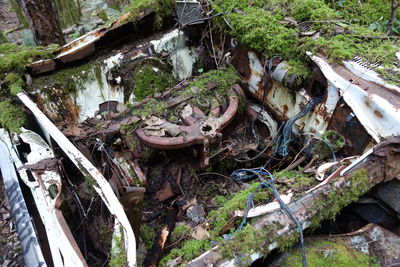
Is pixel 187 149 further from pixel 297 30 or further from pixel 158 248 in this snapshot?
pixel 297 30

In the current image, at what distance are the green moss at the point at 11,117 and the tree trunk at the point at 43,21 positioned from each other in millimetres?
2447

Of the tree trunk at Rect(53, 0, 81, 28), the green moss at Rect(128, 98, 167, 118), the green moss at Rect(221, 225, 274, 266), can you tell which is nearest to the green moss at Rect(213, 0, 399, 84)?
the green moss at Rect(128, 98, 167, 118)

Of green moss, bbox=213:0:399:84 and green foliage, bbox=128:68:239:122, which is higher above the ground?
green moss, bbox=213:0:399:84

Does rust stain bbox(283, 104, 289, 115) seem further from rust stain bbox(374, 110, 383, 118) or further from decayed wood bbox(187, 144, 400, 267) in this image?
decayed wood bbox(187, 144, 400, 267)

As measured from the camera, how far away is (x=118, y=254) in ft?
5.23

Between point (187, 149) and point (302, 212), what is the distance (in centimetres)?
155

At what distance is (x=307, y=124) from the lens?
116 inches

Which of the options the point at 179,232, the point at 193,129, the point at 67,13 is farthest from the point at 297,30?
the point at 67,13

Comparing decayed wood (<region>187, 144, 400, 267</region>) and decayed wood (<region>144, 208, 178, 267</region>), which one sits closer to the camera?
decayed wood (<region>187, 144, 400, 267</region>)

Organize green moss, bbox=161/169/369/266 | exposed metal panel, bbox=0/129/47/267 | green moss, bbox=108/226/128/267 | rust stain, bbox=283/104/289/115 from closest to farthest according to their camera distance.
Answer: green moss, bbox=108/226/128/267 < green moss, bbox=161/169/369/266 < exposed metal panel, bbox=0/129/47/267 < rust stain, bbox=283/104/289/115

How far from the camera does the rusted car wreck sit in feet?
Result: 5.97

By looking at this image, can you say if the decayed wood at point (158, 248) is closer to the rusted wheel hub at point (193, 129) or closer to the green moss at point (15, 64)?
the rusted wheel hub at point (193, 129)

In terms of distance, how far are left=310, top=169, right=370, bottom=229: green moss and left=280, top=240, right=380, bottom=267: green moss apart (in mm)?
145

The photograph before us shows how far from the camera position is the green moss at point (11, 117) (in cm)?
255
